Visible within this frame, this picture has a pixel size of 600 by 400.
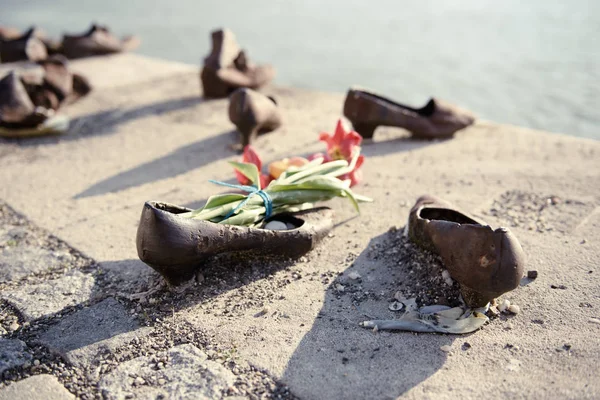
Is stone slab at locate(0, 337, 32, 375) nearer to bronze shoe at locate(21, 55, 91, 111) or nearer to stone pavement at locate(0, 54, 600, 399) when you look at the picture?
stone pavement at locate(0, 54, 600, 399)

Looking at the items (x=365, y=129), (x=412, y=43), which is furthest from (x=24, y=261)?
(x=412, y=43)

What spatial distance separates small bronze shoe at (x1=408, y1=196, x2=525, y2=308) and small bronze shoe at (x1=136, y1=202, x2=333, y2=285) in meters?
0.57

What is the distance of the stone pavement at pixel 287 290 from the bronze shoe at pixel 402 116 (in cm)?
10

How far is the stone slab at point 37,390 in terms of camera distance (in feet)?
6.23

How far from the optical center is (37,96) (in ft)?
15.6

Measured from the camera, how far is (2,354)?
6.82ft

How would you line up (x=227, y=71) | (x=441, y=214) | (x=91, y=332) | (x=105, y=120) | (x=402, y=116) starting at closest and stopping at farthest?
(x=91, y=332) → (x=441, y=214) → (x=402, y=116) → (x=105, y=120) → (x=227, y=71)

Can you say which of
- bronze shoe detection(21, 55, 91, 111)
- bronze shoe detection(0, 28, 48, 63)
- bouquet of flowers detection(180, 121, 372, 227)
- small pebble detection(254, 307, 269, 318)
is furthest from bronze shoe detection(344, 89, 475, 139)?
bronze shoe detection(0, 28, 48, 63)

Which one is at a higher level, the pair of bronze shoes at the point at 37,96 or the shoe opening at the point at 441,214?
the shoe opening at the point at 441,214

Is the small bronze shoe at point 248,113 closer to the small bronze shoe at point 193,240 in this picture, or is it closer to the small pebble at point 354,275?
the small bronze shoe at point 193,240

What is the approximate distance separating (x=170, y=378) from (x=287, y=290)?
0.63m

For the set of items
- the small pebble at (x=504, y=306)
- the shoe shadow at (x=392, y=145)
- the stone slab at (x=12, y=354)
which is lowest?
the stone slab at (x=12, y=354)

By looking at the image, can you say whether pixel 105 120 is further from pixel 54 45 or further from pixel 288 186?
pixel 54 45


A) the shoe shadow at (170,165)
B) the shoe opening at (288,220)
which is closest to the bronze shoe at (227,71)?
the shoe shadow at (170,165)
